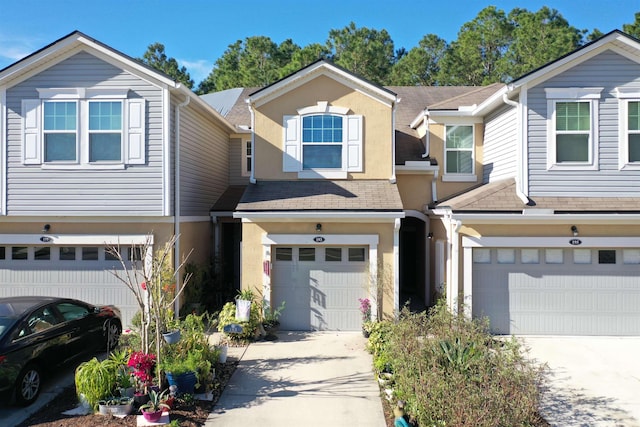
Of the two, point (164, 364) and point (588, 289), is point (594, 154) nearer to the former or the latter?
point (588, 289)

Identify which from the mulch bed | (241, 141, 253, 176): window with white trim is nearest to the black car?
the mulch bed

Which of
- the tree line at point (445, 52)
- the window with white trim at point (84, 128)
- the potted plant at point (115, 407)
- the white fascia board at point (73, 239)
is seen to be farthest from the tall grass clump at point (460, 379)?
the tree line at point (445, 52)

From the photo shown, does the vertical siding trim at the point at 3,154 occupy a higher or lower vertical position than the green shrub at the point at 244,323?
higher

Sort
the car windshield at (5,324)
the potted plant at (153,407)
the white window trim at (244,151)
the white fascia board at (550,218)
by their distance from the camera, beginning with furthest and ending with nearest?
the white window trim at (244,151) → the white fascia board at (550,218) → the car windshield at (5,324) → the potted plant at (153,407)

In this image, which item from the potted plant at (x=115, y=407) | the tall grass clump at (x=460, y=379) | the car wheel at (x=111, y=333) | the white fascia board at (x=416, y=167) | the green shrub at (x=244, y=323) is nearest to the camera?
the tall grass clump at (x=460, y=379)

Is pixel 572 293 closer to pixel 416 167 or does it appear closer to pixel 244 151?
pixel 416 167

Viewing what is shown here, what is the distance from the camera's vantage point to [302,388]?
7.07 m

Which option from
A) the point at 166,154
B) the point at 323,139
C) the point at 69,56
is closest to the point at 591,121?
the point at 323,139

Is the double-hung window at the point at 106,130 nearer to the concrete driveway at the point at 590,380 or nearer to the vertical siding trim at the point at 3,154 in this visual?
the vertical siding trim at the point at 3,154

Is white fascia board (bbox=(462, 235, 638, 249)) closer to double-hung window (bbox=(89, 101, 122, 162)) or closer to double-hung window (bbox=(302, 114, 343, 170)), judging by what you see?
double-hung window (bbox=(302, 114, 343, 170))

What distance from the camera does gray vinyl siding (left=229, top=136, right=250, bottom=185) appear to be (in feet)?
49.5

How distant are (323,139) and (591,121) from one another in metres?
6.54

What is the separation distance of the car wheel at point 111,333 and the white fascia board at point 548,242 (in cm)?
799

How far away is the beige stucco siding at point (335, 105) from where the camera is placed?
11.3 m
